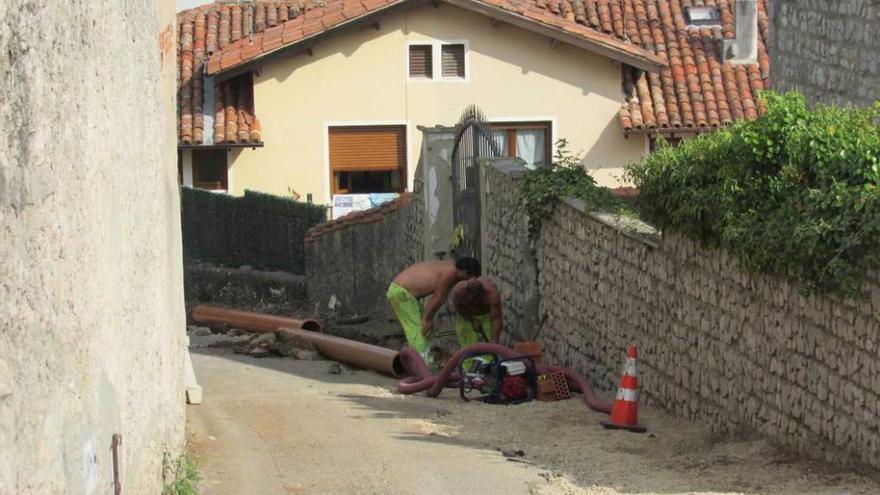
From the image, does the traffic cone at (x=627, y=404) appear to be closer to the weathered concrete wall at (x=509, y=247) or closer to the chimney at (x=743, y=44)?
the weathered concrete wall at (x=509, y=247)

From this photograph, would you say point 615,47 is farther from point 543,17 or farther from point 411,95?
point 411,95

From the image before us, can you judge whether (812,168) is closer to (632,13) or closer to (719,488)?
(719,488)

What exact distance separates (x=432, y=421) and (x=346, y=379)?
10.8 feet

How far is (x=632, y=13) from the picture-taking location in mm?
31938

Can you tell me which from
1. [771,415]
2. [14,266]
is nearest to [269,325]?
[771,415]

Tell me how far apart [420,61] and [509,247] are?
1436 cm

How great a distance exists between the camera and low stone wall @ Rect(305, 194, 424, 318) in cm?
2167

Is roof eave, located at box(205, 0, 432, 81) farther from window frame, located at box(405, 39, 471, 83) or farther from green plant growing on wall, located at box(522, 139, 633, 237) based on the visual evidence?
green plant growing on wall, located at box(522, 139, 633, 237)

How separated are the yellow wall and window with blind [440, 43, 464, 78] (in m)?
0.18

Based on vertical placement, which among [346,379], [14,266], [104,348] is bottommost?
[346,379]

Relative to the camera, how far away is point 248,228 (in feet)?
89.8

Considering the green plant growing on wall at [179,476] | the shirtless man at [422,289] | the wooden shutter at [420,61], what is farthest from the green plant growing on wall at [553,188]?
the wooden shutter at [420,61]

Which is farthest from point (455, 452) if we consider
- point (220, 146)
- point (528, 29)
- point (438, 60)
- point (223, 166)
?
point (223, 166)

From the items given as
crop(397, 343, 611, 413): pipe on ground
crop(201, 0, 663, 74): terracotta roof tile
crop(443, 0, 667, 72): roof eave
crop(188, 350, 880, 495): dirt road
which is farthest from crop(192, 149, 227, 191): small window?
crop(188, 350, 880, 495): dirt road
